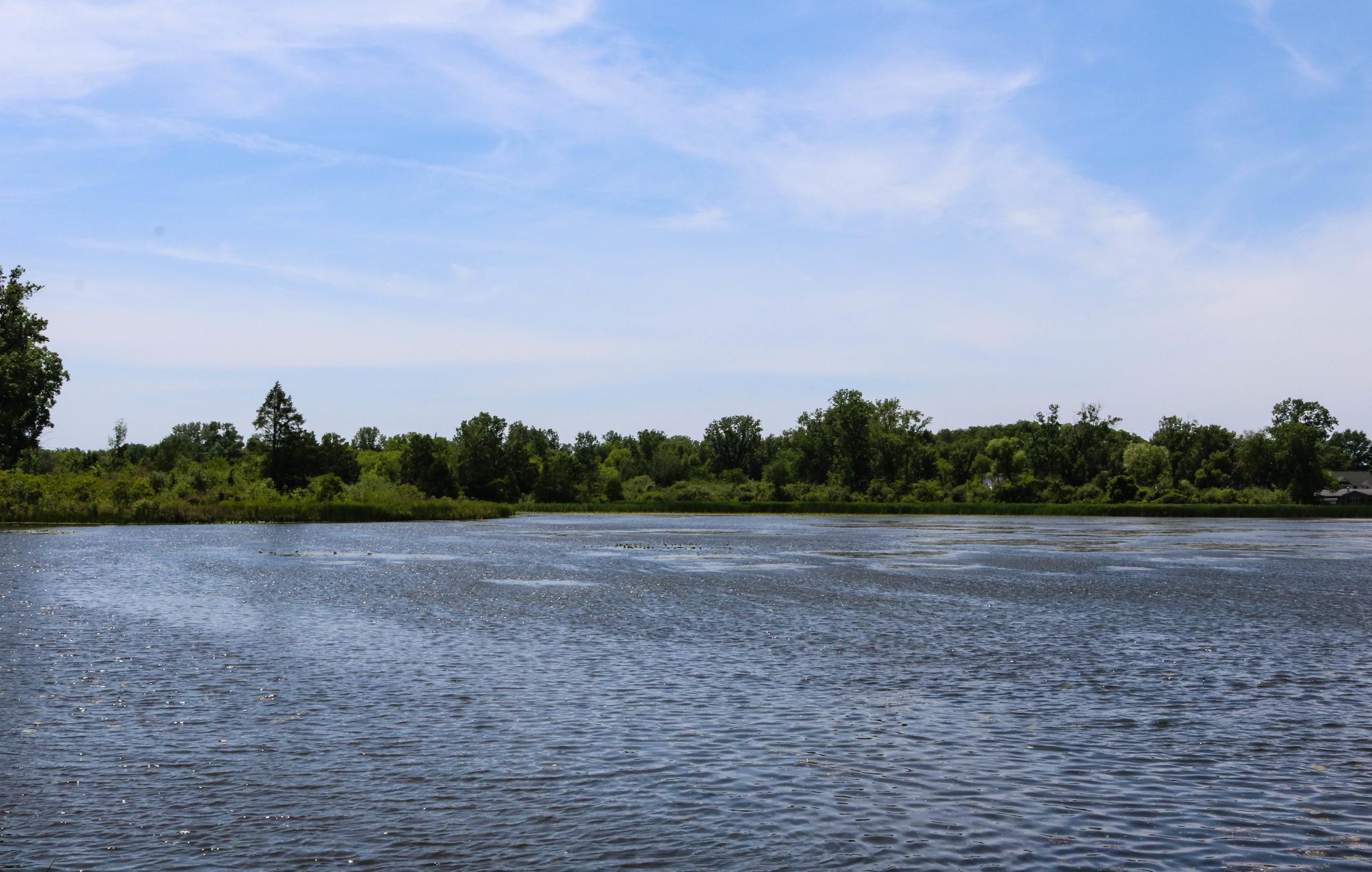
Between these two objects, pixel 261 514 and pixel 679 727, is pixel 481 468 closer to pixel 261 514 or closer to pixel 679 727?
pixel 261 514

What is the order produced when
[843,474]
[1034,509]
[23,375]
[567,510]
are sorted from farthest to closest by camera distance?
[843,474], [567,510], [1034,509], [23,375]

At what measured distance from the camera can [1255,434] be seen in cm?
17212

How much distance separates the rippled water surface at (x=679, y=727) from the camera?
11305 millimetres

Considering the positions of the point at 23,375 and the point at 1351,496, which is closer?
the point at 23,375

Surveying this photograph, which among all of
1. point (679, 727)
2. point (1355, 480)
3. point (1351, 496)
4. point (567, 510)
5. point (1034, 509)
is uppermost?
point (1355, 480)

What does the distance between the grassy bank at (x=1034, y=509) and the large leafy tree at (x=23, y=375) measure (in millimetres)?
82596

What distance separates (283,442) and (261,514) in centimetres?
5725

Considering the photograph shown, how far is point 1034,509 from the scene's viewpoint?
14212 cm

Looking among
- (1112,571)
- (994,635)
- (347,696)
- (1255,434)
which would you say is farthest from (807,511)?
(347,696)

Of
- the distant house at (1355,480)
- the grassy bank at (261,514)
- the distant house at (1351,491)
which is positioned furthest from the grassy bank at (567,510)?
the distant house at (1355,480)

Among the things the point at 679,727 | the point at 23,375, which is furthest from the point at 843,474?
the point at 679,727

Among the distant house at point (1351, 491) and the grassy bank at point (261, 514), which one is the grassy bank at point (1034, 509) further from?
the grassy bank at point (261, 514)

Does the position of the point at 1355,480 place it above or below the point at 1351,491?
above

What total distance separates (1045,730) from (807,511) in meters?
137
